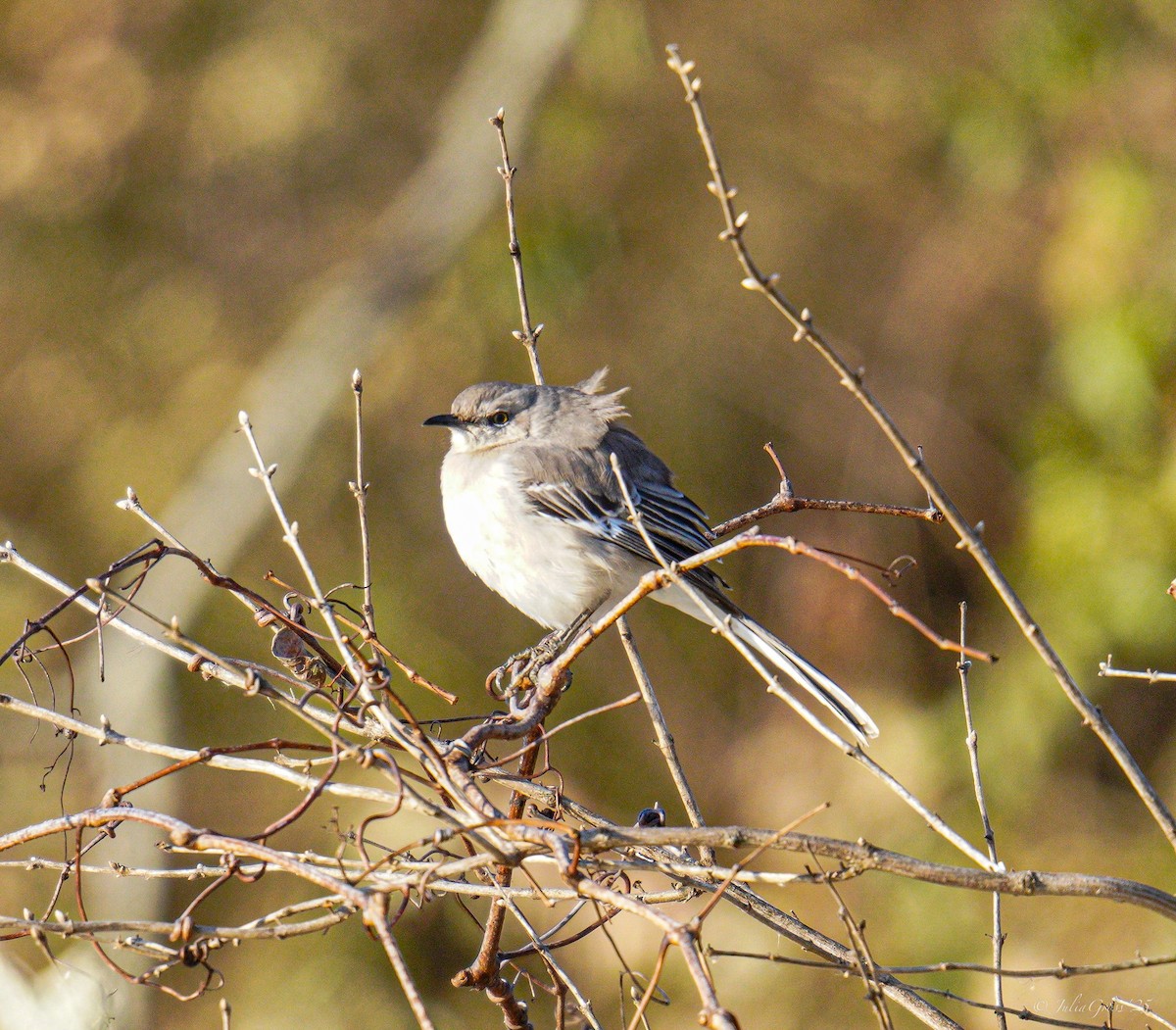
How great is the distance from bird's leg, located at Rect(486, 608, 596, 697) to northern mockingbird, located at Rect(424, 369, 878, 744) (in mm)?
18

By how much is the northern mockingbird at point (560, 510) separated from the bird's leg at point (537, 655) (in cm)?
2

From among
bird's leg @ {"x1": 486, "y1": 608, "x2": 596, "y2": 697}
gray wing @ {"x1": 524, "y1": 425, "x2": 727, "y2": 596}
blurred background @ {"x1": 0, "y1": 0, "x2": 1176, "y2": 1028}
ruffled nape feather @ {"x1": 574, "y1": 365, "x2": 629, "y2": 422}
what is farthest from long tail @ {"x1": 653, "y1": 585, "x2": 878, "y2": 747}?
blurred background @ {"x1": 0, "y1": 0, "x2": 1176, "y2": 1028}

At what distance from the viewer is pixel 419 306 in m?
8.20

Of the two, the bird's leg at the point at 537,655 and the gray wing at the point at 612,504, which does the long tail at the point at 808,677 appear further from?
the bird's leg at the point at 537,655

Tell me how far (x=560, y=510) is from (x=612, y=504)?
194 mm

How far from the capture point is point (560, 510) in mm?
4215

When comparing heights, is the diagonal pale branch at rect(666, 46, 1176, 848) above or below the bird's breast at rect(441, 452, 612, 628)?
above

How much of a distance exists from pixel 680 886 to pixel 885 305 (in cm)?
598

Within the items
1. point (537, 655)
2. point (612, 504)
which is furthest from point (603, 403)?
point (537, 655)

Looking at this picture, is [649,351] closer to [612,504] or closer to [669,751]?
[612,504]

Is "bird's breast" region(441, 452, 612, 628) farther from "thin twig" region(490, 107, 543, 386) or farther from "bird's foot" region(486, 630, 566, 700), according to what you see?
"thin twig" region(490, 107, 543, 386)

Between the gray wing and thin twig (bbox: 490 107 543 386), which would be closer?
thin twig (bbox: 490 107 543 386)

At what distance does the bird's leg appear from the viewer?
3152 mm

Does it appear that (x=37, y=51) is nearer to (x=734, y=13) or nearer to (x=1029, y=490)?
(x=734, y=13)
